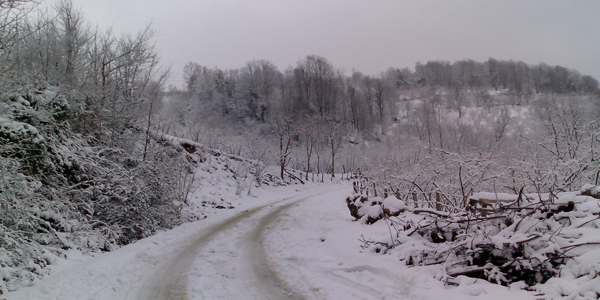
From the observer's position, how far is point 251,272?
596 centimetres

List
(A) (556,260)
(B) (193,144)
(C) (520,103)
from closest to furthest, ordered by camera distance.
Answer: (A) (556,260)
(B) (193,144)
(C) (520,103)

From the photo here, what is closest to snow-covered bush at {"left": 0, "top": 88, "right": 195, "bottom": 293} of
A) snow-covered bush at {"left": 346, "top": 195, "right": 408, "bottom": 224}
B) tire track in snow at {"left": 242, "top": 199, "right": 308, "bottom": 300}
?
tire track in snow at {"left": 242, "top": 199, "right": 308, "bottom": 300}

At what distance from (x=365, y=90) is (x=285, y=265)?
68697 millimetres

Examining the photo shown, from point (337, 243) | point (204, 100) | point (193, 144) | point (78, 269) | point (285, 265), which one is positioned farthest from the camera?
point (204, 100)

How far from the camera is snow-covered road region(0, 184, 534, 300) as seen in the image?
4.65 metres

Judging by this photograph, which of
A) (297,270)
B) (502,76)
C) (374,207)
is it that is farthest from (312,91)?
(502,76)

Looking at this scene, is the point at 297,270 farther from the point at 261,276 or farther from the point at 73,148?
the point at 73,148

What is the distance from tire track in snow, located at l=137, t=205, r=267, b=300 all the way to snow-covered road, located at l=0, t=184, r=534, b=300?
2 cm

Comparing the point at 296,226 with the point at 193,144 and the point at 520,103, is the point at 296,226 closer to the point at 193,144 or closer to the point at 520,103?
the point at 193,144

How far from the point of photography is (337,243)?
8.03 metres

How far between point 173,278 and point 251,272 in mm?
1485

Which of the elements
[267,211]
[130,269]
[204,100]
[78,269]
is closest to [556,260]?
[130,269]

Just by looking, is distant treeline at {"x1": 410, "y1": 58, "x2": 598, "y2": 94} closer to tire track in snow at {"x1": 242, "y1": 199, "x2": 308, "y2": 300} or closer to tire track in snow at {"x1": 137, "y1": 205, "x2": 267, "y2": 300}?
tire track in snow at {"x1": 242, "y1": 199, "x2": 308, "y2": 300}

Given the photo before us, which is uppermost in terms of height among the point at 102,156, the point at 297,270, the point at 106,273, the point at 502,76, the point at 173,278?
the point at 502,76
